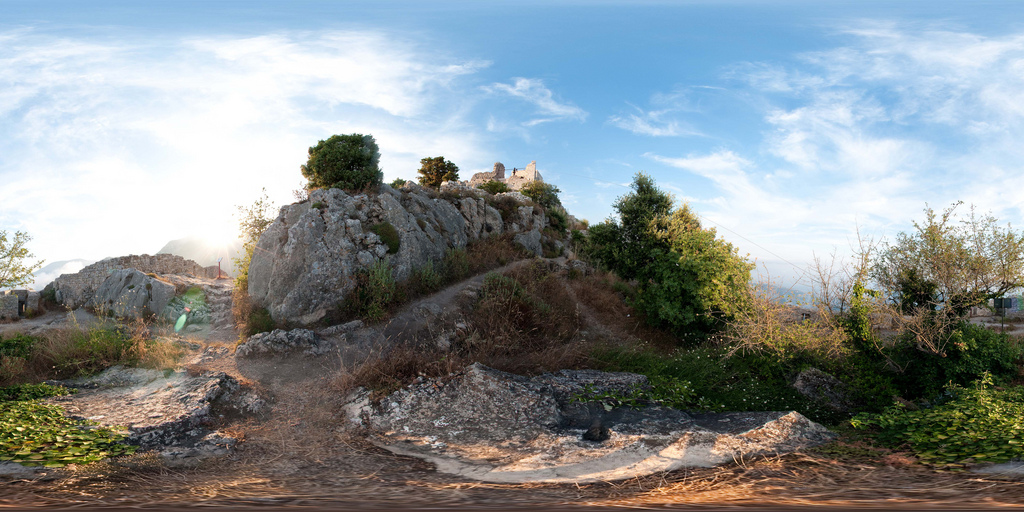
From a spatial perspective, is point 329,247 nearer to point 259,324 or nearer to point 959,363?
point 259,324

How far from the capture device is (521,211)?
2609 cm

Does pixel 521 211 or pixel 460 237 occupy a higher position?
pixel 521 211

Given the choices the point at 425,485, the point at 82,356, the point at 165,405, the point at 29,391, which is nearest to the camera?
the point at 425,485

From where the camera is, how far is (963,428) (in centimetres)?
639

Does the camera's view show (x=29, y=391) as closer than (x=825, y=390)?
Yes

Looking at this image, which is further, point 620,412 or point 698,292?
point 698,292

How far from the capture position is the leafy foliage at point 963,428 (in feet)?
17.6

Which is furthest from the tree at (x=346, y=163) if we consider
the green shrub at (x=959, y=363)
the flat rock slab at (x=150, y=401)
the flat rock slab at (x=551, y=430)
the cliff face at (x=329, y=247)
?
the green shrub at (x=959, y=363)

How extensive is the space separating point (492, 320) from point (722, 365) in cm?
568

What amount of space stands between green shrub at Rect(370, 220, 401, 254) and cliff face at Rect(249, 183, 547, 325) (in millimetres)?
102

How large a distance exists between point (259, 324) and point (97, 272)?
14696mm

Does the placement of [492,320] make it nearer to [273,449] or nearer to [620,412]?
[620,412]

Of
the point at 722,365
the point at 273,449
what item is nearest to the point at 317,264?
the point at 273,449

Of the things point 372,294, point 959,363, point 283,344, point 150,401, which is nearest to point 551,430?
point 150,401
